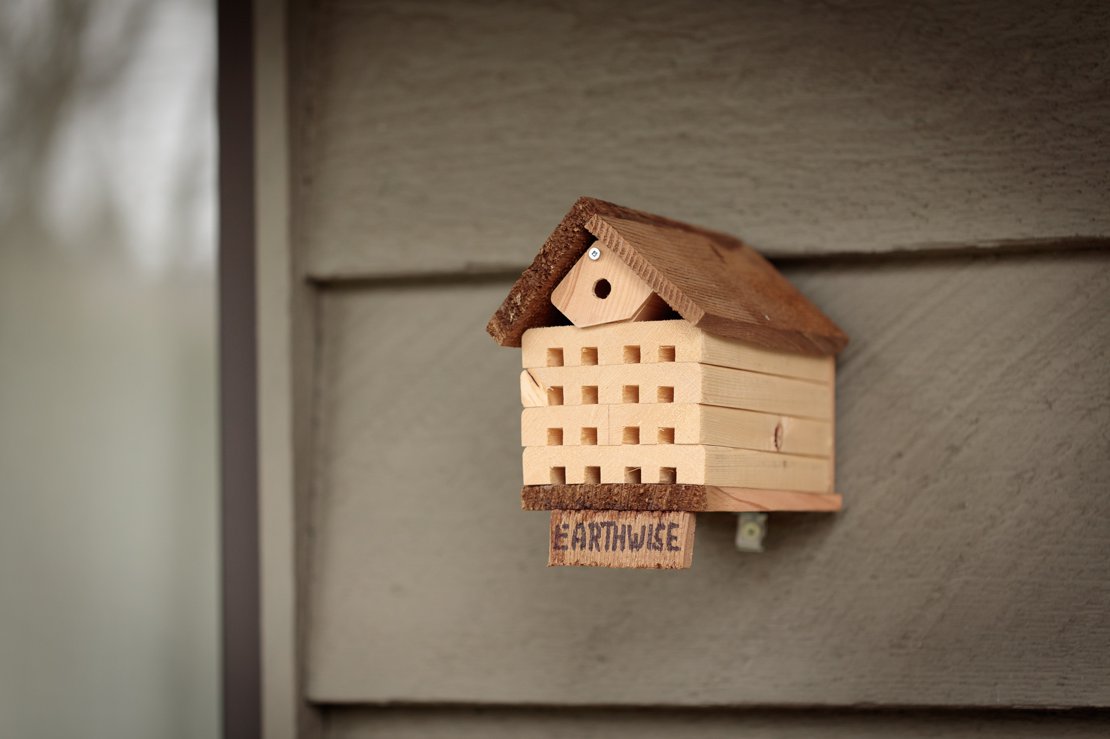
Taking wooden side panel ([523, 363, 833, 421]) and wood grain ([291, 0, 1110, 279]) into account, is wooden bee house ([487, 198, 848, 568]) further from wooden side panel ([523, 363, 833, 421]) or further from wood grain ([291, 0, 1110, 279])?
wood grain ([291, 0, 1110, 279])

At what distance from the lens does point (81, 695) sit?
4.25ft

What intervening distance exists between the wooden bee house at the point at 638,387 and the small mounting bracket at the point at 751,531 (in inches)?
3.1

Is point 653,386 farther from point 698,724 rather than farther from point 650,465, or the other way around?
point 698,724

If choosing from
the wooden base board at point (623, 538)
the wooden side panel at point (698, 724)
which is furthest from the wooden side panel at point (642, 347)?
the wooden side panel at point (698, 724)

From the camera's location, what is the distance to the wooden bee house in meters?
0.91

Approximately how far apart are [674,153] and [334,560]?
551mm

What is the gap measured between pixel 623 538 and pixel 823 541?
284mm

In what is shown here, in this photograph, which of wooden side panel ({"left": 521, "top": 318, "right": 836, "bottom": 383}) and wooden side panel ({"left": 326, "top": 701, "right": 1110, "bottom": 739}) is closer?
wooden side panel ({"left": 521, "top": 318, "right": 836, "bottom": 383})

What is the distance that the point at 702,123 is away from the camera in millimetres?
1175

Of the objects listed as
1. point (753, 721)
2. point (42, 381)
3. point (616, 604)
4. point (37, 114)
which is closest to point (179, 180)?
point (37, 114)

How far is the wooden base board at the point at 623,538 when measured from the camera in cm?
90

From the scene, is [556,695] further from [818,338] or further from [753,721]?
[818,338]

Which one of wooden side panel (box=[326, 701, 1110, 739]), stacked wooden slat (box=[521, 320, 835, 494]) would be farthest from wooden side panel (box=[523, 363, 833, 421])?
wooden side panel (box=[326, 701, 1110, 739])

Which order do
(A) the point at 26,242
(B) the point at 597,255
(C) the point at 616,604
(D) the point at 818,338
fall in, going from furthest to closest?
(A) the point at 26,242, (C) the point at 616,604, (D) the point at 818,338, (B) the point at 597,255
